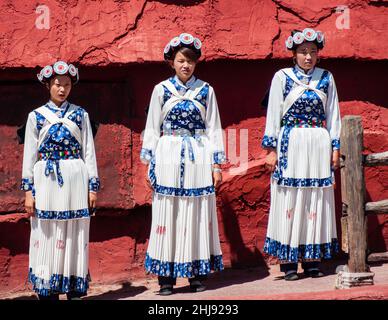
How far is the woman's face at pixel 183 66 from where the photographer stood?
27.4 ft

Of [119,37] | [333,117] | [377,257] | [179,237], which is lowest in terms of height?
[377,257]

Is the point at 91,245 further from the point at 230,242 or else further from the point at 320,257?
the point at 320,257

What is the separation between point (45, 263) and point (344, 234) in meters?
2.30

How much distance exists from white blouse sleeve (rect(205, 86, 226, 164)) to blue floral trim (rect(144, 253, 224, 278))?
83 cm

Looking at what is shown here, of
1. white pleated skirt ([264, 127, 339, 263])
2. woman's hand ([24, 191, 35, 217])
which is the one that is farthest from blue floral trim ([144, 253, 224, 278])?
woman's hand ([24, 191, 35, 217])

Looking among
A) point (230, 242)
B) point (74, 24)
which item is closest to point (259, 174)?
point (230, 242)

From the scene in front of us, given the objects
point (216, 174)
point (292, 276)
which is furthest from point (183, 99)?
point (292, 276)

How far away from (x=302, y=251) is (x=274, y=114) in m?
1.14

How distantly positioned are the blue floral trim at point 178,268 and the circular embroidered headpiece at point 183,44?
5.44 ft

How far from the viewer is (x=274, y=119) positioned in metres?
8.54

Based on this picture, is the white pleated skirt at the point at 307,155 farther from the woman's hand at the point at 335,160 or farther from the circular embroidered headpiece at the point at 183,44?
the circular embroidered headpiece at the point at 183,44

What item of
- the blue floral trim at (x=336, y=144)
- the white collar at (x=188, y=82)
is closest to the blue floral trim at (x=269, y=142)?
the blue floral trim at (x=336, y=144)

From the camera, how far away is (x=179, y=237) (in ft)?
27.2

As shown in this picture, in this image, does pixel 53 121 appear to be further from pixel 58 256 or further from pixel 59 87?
pixel 58 256
